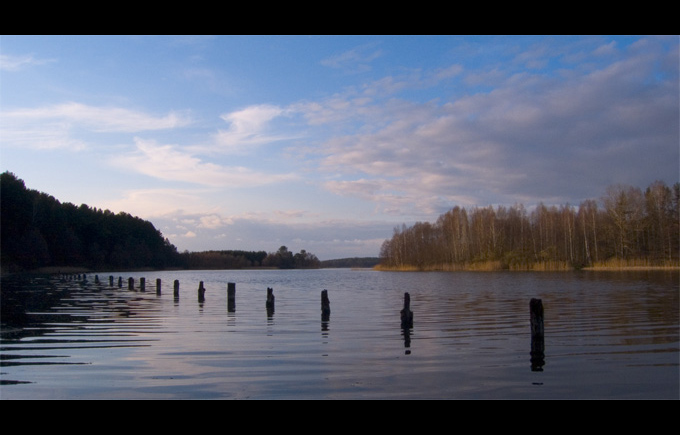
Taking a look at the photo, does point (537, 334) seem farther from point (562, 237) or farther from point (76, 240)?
point (76, 240)

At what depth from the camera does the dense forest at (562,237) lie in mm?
74375

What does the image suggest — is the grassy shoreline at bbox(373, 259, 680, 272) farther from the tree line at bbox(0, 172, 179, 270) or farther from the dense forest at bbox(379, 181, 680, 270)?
the tree line at bbox(0, 172, 179, 270)

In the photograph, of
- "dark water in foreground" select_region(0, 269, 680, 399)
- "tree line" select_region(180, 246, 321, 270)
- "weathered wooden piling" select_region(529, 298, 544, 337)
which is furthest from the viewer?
"tree line" select_region(180, 246, 321, 270)

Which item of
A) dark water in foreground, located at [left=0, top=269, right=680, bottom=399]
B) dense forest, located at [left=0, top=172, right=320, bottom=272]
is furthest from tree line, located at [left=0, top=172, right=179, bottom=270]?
dark water in foreground, located at [left=0, top=269, right=680, bottom=399]

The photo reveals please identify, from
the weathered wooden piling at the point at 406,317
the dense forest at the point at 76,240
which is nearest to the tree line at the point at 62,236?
the dense forest at the point at 76,240

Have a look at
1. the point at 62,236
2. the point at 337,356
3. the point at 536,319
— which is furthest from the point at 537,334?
the point at 62,236

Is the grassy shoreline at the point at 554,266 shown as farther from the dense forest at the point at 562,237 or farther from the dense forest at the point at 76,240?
the dense forest at the point at 76,240

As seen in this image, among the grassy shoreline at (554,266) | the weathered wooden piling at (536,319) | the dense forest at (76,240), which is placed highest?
the dense forest at (76,240)

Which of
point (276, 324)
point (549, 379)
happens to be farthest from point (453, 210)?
point (549, 379)

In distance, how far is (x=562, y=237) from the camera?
87750 mm

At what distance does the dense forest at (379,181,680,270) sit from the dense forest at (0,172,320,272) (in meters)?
62.9

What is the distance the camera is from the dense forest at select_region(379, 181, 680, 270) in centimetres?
7438

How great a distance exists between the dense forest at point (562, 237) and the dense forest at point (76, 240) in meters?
62.9
